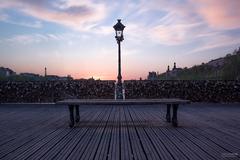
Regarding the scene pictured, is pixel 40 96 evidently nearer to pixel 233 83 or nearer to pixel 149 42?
pixel 149 42

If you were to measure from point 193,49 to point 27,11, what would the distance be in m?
10.8

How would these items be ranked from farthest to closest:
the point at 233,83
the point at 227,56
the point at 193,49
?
the point at 227,56
the point at 193,49
the point at 233,83

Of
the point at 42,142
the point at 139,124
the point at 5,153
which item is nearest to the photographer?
the point at 5,153

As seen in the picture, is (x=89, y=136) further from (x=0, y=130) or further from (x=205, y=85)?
(x=205, y=85)

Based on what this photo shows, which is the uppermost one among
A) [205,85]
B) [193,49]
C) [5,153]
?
[193,49]

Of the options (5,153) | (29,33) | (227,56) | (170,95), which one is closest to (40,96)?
(29,33)

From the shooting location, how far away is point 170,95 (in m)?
18.0

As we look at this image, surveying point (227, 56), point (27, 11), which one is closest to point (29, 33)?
point (27, 11)

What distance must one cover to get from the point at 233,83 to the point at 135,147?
12.4 m

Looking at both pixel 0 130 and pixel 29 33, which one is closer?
pixel 0 130

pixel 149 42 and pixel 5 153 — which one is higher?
pixel 149 42

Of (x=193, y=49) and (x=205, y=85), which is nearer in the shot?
(x=205, y=85)

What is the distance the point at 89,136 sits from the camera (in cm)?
757

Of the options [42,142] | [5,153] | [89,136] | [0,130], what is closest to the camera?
[5,153]
